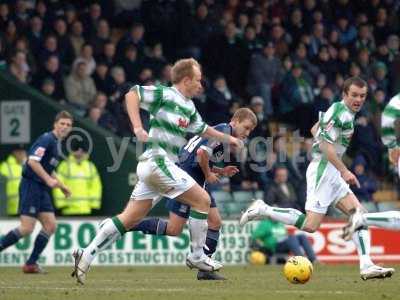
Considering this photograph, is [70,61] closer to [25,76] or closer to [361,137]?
[25,76]

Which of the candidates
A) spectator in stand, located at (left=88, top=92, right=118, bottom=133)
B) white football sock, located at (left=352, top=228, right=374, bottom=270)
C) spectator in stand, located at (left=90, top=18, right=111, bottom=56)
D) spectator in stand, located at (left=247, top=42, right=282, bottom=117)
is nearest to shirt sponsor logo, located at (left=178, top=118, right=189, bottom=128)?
white football sock, located at (left=352, top=228, right=374, bottom=270)

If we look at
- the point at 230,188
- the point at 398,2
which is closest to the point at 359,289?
the point at 230,188

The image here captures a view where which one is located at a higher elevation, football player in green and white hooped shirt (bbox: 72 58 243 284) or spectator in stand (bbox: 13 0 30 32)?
spectator in stand (bbox: 13 0 30 32)

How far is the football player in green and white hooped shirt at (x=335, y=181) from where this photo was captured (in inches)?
495

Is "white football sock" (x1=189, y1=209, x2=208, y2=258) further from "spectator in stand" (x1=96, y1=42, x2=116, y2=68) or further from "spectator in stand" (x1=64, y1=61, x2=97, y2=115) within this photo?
"spectator in stand" (x1=96, y1=42, x2=116, y2=68)

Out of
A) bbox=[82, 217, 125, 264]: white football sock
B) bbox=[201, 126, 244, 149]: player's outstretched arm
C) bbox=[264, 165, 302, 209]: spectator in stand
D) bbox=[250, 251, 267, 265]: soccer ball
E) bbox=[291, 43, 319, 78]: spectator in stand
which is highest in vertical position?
bbox=[291, 43, 319, 78]: spectator in stand

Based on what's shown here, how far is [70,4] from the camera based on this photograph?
2242 centimetres

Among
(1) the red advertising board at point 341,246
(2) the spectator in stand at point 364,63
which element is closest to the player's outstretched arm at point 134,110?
(1) the red advertising board at point 341,246

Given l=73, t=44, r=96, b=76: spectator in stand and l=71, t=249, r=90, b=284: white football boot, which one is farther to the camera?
l=73, t=44, r=96, b=76: spectator in stand

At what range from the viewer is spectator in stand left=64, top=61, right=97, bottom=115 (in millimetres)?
20547

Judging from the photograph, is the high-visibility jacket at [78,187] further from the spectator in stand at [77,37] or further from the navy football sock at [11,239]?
the navy football sock at [11,239]

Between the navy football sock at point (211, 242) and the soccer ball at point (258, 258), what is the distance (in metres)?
5.32

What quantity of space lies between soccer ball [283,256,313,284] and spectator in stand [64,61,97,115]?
347 inches

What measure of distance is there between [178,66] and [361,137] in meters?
11.6
